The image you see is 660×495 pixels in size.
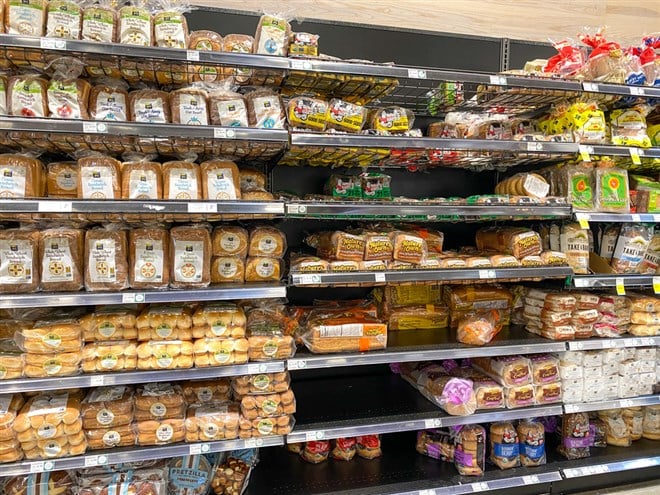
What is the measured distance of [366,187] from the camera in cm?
210

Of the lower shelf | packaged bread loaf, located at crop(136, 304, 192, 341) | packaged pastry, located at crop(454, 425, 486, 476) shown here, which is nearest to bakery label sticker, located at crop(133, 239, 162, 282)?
packaged bread loaf, located at crop(136, 304, 192, 341)

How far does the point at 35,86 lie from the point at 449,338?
2.03 metres

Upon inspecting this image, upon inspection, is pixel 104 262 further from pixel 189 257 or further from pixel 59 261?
pixel 189 257

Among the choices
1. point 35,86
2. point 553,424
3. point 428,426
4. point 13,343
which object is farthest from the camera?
point 553,424

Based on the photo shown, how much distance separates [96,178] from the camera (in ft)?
5.33

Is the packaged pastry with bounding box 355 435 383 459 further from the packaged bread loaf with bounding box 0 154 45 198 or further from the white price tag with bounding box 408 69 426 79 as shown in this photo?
the packaged bread loaf with bounding box 0 154 45 198

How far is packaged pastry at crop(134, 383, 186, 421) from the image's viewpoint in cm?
174

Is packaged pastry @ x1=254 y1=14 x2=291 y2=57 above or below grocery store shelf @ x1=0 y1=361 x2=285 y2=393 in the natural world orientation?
above

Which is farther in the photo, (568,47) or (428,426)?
(568,47)

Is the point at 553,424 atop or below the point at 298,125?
below

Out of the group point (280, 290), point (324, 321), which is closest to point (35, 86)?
point (280, 290)

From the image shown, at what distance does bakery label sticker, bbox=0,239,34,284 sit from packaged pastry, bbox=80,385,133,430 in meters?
0.53

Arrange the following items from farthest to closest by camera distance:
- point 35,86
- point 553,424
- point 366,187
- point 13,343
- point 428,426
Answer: point 553,424, point 366,187, point 428,426, point 13,343, point 35,86

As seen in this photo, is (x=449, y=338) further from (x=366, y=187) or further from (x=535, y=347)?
(x=366, y=187)
